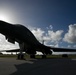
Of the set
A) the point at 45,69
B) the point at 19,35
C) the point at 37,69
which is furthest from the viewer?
the point at 19,35

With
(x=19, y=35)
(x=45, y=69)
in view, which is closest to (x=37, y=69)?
(x=45, y=69)

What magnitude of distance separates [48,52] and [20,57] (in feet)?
28.5

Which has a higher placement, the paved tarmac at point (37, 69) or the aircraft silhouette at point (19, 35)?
the aircraft silhouette at point (19, 35)

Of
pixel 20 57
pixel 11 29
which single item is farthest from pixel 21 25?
pixel 20 57

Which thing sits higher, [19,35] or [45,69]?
[19,35]

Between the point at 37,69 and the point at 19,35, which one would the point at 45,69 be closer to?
the point at 37,69

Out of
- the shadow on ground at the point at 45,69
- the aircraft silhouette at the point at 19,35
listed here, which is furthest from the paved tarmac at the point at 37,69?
the aircraft silhouette at the point at 19,35

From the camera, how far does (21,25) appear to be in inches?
979

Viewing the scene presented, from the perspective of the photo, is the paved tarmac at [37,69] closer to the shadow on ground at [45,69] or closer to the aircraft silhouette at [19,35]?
the shadow on ground at [45,69]

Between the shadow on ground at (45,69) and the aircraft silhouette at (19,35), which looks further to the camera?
the aircraft silhouette at (19,35)

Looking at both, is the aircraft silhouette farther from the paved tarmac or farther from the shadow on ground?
the shadow on ground

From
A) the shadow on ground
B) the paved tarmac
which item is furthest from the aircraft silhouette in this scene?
the shadow on ground

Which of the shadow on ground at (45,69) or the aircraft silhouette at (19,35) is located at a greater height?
the aircraft silhouette at (19,35)

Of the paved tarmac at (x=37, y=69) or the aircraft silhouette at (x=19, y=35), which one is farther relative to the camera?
the aircraft silhouette at (x=19, y=35)
